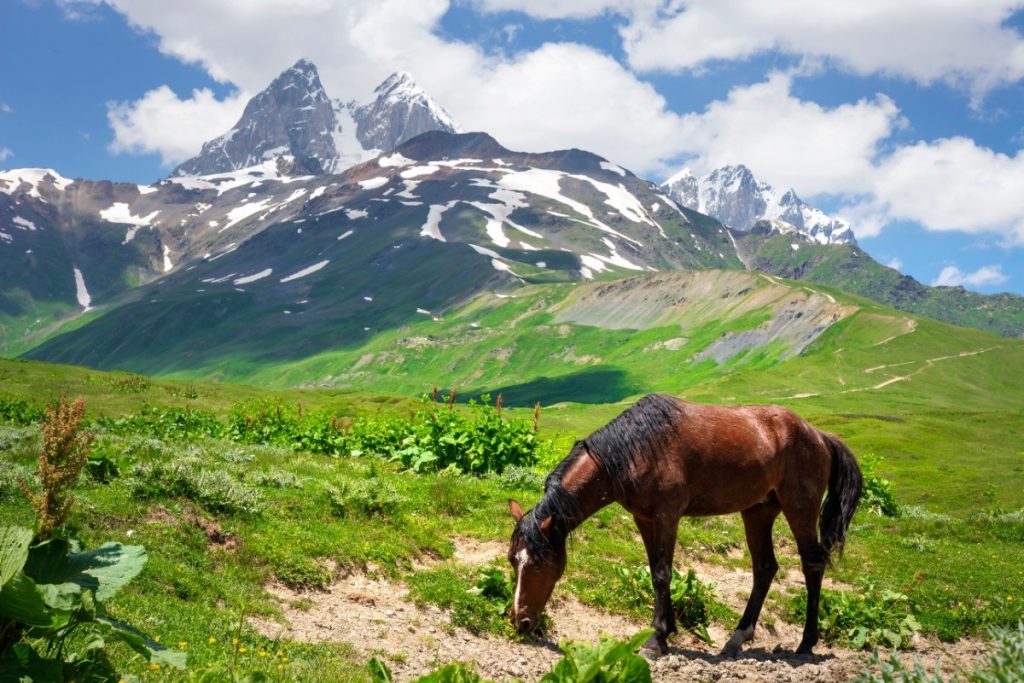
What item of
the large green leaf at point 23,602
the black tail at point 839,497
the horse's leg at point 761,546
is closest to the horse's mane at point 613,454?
the horse's leg at point 761,546

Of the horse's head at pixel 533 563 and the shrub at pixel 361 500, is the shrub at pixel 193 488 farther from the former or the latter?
the horse's head at pixel 533 563

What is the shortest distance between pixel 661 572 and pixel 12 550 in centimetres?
868

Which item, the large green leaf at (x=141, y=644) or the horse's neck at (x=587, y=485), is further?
the horse's neck at (x=587, y=485)

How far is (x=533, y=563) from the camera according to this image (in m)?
10.4

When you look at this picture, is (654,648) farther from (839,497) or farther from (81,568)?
(81,568)

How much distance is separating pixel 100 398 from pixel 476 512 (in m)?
43.7

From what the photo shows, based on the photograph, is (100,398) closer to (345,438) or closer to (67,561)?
(345,438)

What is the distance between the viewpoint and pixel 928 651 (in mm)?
11961

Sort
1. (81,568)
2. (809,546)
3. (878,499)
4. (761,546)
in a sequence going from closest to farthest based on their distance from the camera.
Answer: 1. (81,568)
2. (809,546)
3. (761,546)
4. (878,499)

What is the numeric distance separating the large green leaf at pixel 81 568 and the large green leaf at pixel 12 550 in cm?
18

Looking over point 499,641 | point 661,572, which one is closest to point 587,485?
point 661,572

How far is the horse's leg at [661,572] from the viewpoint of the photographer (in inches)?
424

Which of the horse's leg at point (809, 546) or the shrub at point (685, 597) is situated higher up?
the horse's leg at point (809, 546)

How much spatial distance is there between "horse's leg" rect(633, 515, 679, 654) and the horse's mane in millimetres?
779
